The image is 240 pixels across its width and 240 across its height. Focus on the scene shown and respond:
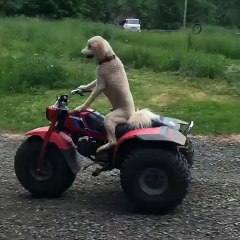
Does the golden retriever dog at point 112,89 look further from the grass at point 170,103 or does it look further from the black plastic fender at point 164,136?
the grass at point 170,103

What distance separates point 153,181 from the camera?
22.0 feet

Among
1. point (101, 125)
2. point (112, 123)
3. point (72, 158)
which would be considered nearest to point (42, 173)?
point (72, 158)

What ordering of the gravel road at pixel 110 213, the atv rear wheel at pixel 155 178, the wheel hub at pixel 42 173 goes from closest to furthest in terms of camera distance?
the gravel road at pixel 110 213, the atv rear wheel at pixel 155 178, the wheel hub at pixel 42 173

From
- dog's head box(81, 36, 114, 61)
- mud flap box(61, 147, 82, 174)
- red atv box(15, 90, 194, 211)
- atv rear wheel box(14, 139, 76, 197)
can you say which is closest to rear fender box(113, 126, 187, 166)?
red atv box(15, 90, 194, 211)

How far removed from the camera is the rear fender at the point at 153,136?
6.65 m

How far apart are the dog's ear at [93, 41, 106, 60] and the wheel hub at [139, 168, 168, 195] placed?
126 centimetres

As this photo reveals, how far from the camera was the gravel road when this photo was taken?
5.91 m

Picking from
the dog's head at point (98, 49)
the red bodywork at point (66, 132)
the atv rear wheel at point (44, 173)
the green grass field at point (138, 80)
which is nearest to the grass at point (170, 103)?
the green grass field at point (138, 80)

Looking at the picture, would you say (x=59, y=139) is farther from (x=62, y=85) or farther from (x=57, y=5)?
(x=57, y=5)

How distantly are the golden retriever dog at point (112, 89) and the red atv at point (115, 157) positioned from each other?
3.8 inches

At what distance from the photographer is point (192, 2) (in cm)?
7694

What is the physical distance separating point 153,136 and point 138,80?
10679 mm

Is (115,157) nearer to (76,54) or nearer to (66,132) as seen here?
(66,132)

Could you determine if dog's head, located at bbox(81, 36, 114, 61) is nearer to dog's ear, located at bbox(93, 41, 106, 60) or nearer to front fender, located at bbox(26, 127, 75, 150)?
dog's ear, located at bbox(93, 41, 106, 60)
